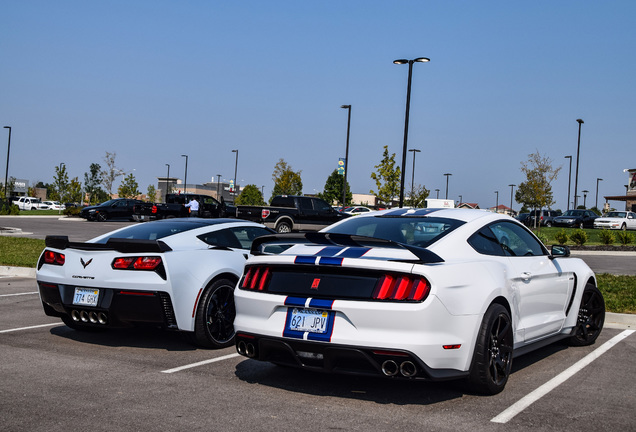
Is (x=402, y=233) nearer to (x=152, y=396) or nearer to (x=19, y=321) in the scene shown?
(x=152, y=396)

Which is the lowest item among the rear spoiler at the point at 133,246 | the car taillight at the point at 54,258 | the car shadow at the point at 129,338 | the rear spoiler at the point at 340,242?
the car shadow at the point at 129,338

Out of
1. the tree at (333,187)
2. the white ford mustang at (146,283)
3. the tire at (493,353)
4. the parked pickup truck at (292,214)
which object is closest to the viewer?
the tire at (493,353)

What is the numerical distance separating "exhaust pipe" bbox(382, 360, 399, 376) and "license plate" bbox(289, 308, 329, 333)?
1.62 ft

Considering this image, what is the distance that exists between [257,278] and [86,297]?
2246 millimetres

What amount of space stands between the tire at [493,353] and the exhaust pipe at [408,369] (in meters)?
0.57

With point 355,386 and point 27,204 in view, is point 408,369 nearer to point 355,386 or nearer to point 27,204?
point 355,386

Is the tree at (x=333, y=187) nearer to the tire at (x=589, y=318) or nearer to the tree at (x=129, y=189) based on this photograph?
the tree at (x=129, y=189)

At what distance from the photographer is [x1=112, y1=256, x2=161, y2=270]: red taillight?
6.38m

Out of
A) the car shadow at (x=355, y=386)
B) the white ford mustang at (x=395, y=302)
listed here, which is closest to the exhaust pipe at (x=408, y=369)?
the white ford mustang at (x=395, y=302)

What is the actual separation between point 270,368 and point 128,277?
1.69m

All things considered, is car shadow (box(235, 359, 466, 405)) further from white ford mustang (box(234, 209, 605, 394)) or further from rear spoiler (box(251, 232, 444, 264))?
rear spoiler (box(251, 232, 444, 264))

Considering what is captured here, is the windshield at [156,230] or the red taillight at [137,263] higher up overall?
the windshield at [156,230]

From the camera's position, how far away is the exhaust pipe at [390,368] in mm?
4570

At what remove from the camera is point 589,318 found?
289 inches
